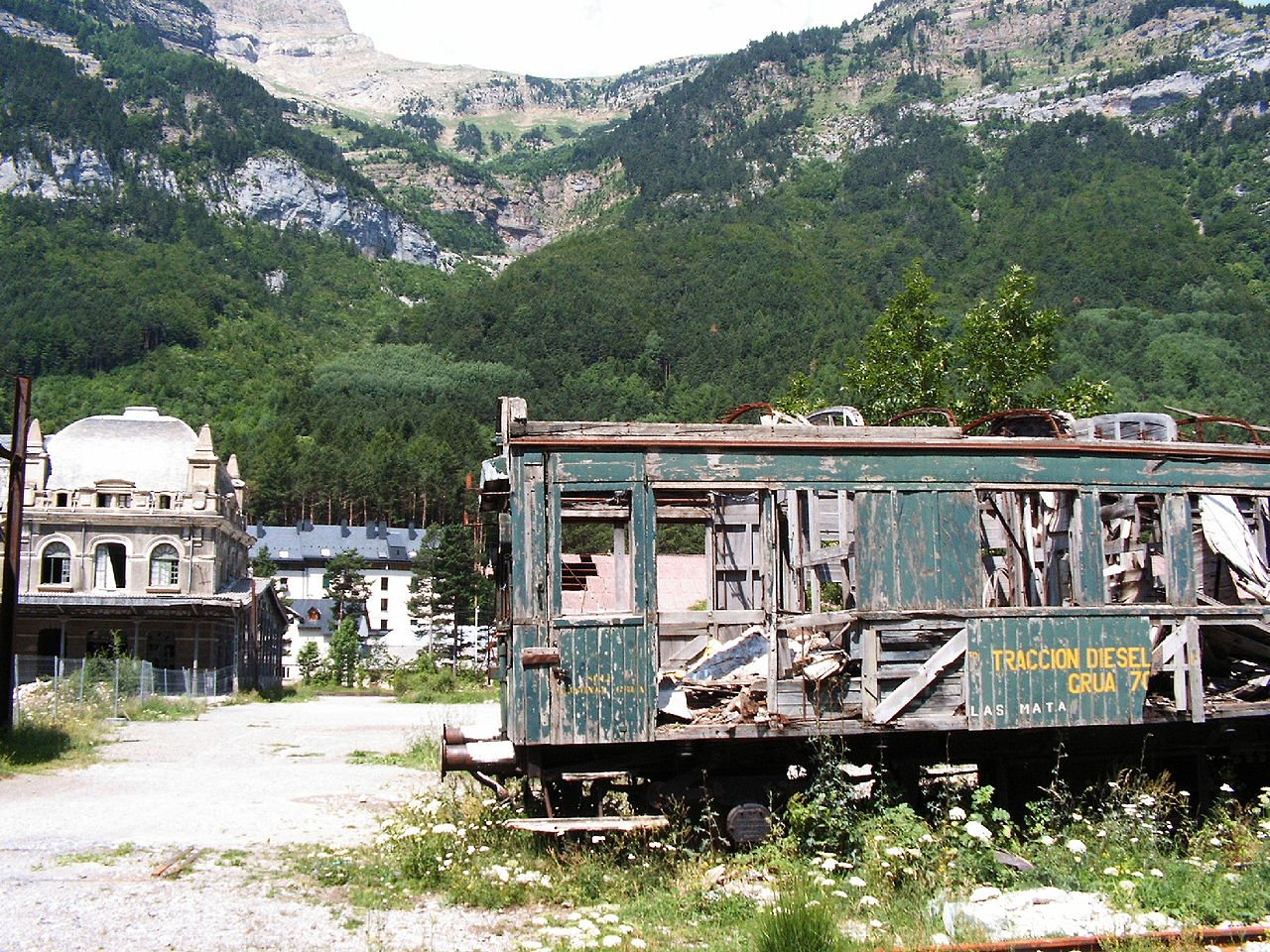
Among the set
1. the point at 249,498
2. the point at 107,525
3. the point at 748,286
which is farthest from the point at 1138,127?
the point at 107,525

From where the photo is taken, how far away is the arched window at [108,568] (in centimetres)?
4841

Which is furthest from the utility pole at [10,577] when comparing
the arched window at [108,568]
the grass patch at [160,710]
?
the arched window at [108,568]

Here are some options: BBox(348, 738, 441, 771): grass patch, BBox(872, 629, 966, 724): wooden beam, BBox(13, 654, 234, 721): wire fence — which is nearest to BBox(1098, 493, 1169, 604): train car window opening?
BBox(872, 629, 966, 724): wooden beam

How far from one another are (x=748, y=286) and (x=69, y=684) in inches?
5010

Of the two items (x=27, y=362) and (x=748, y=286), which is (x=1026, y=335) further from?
(x=27, y=362)

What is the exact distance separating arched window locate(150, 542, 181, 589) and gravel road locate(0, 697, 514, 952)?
82.0 ft

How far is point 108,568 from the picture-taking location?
48.6m

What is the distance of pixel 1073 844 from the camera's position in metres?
9.98

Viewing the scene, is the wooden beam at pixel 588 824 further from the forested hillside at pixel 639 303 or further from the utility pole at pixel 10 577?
the forested hillside at pixel 639 303

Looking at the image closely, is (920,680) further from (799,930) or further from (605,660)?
(799,930)

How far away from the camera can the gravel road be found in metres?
9.23

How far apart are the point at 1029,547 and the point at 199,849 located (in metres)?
10.1

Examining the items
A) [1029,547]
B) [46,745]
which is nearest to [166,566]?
[46,745]

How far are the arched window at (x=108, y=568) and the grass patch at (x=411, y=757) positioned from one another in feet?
93.8
